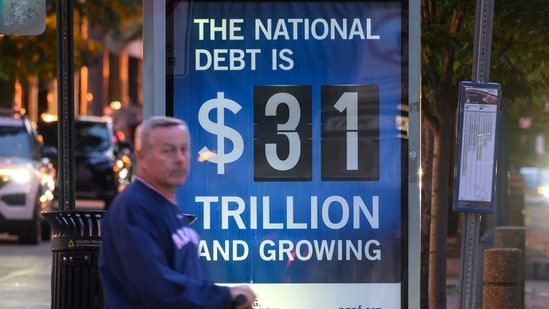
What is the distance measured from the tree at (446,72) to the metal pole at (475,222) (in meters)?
3.63

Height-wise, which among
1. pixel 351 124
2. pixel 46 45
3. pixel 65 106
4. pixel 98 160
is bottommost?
pixel 98 160

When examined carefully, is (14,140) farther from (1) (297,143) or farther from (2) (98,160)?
(1) (297,143)

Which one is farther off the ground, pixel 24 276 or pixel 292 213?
pixel 292 213

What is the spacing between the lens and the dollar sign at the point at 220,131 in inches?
318

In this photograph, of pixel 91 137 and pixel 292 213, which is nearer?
pixel 292 213

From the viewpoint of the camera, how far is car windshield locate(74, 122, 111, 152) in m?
28.6

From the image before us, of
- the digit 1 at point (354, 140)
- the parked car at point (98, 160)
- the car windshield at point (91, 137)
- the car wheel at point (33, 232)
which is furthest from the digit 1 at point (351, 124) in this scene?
the car windshield at point (91, 137)

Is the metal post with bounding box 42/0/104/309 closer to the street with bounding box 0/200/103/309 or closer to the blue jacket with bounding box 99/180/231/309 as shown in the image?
the blue jacket with bounding box 99/180/231/309

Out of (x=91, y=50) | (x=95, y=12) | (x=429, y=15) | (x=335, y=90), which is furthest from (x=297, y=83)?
(x=91, y=50)

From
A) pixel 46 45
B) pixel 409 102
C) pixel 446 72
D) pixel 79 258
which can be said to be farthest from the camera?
pixel 46 45

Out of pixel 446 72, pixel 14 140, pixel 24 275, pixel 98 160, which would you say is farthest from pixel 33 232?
pixel 446 72

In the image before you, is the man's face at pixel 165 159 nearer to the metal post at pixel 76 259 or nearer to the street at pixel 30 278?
the metal post at pixel 76 259

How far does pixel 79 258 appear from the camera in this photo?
24.7ft

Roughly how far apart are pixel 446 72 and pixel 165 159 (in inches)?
300
